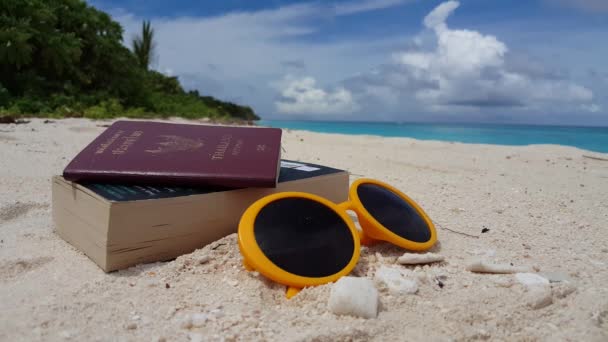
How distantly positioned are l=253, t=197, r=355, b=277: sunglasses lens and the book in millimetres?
252

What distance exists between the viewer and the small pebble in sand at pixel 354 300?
1042mm

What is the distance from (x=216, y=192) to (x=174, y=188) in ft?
0.48

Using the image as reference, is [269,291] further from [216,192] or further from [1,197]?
[1,197]

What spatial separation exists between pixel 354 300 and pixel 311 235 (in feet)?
1.02

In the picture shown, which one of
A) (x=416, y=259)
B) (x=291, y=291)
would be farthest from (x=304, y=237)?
(x=416, y=259)

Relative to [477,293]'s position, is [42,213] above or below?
below

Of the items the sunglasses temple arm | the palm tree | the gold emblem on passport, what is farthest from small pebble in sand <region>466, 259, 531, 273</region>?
the palm tree

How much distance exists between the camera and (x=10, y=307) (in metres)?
1.05

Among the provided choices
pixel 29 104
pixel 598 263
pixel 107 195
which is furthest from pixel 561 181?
pixel 29 104

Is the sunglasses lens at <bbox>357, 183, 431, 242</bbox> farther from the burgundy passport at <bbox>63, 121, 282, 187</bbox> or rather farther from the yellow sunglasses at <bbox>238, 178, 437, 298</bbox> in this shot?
the burgundy passport at <bbox>63, 121, 282, 187</bbox>

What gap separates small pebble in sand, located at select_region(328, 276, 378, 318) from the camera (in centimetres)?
104

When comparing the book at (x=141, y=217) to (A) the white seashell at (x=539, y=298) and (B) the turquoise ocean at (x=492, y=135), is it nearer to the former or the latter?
(A) the white seashell at (x=539, y=298)

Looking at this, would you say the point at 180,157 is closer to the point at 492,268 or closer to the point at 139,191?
the point at 139,191

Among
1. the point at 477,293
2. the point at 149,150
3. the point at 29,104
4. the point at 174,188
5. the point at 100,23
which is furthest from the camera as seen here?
the point at 100,23
